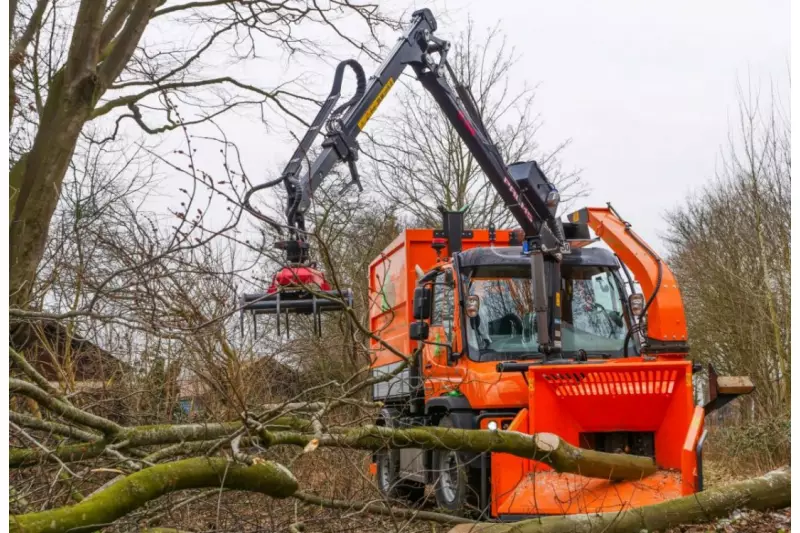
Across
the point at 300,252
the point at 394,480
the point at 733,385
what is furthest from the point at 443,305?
the point at 733,385

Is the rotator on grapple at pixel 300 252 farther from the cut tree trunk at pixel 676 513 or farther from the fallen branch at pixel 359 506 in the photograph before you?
the cut tree trunk at pixel 676 513

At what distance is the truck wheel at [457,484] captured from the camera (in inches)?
315

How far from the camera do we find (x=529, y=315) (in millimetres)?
8609

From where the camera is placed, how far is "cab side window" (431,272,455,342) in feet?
29.1

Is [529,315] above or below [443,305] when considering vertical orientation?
below

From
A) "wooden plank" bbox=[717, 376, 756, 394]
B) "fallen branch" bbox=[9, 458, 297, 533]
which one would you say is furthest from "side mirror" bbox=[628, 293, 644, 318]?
"fallen branch" bbox=[9, 458, 297, 533]

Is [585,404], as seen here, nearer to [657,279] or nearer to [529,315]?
[529,315]

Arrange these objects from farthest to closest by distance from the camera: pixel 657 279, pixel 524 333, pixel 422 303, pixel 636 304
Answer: pixel 422 303, pixel 636 304, pixel 524 333, pixel 657 279

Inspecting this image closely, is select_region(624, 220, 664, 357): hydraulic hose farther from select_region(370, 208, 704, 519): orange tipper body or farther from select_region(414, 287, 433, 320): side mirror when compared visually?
select_region(414, 287, 433, 320): side mirror

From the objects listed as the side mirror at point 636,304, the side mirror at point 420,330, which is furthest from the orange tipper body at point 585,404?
the side mirror at point 420,330

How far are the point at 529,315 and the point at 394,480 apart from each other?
9.36 feet

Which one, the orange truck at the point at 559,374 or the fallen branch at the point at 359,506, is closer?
the fallen branch at the point at 359,506

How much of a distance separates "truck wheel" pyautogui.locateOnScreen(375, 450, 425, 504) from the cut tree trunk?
12.1 feet

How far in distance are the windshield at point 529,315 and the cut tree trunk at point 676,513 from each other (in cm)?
193
